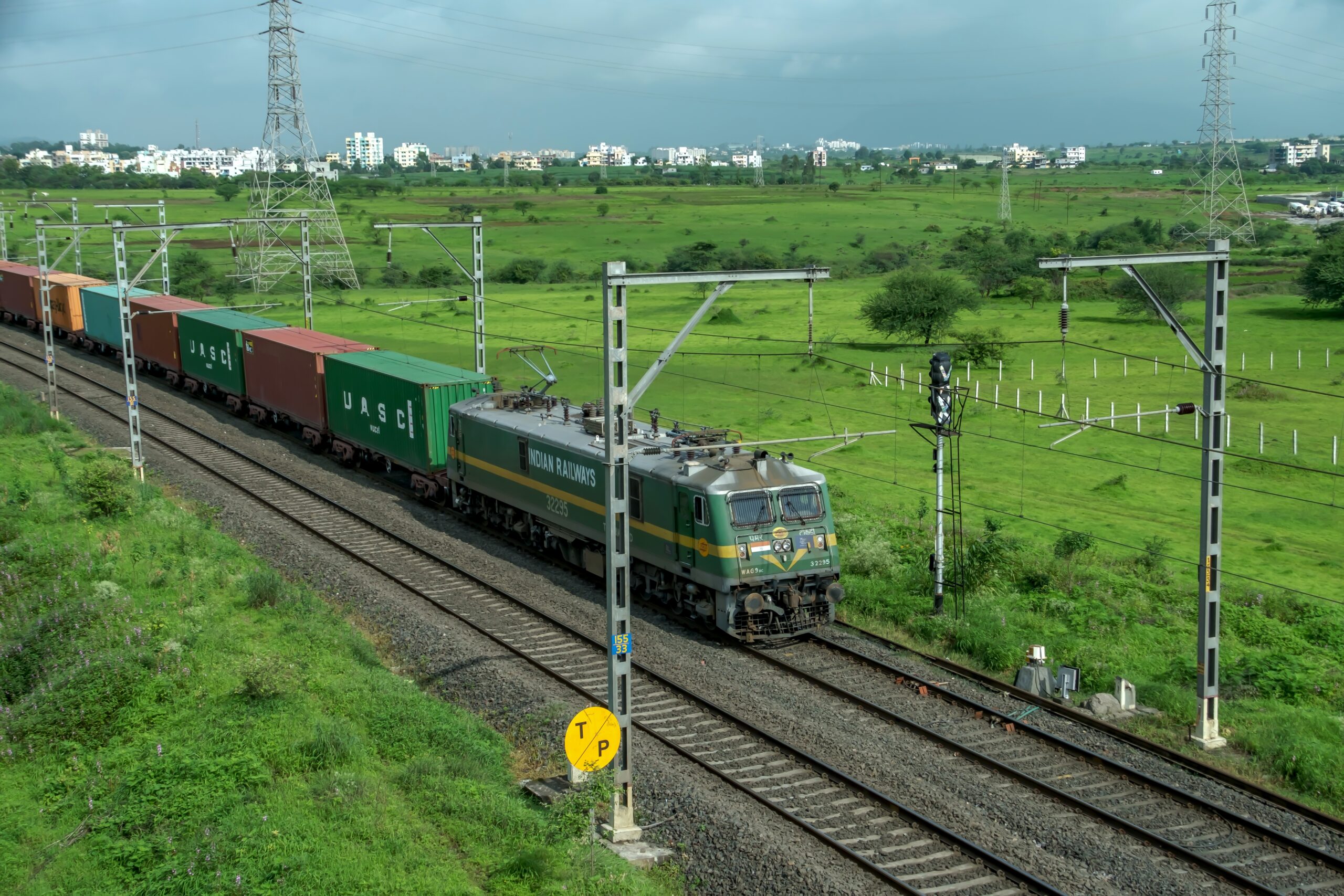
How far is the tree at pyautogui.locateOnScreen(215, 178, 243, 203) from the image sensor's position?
136125 millimetres

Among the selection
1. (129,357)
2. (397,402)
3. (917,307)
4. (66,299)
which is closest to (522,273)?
(917,307)

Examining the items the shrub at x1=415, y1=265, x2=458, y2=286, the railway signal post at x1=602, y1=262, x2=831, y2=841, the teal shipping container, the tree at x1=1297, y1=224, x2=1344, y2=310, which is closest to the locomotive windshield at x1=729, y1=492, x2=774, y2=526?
the railway signal post at x1=602, y1=262, x2=831, y2=841

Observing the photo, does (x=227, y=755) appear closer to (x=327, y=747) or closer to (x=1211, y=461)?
(x=327, y=747)

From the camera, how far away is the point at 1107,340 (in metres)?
60.1

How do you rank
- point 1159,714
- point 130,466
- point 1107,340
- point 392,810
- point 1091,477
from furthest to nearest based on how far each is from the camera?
point 1107,340, point 1091,477, point 130,466, point 1159,714, point 392,810

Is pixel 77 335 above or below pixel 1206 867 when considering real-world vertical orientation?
above

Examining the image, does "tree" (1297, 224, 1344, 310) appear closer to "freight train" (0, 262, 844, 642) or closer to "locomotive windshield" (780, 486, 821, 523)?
"freight train" (0, 262, 844, 642)

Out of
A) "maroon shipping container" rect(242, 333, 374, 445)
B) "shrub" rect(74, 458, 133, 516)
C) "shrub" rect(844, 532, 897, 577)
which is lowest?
"shrub" rect(844, 532, 897, 577)

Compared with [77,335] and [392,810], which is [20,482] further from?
[77,335]

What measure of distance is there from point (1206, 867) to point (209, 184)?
17860 centimetres

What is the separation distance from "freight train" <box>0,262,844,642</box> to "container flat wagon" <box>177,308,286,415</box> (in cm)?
10

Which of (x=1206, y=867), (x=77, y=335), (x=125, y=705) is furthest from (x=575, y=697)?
(x=77, y=335)

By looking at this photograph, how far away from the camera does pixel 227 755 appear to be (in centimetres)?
1453

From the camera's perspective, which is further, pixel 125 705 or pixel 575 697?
pixel 575 697
